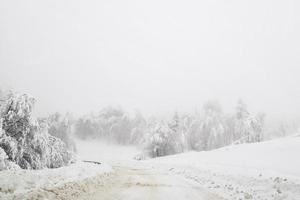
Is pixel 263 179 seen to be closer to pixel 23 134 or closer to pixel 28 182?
pixel 28 182

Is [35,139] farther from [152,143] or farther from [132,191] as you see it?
[152,143]

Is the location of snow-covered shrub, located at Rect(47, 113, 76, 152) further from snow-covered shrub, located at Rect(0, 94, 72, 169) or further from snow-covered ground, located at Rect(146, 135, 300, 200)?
snow-covered ground, located at Rect(146, 135, 300, 200)

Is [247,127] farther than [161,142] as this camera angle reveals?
Yes

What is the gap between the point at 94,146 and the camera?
9206 cm

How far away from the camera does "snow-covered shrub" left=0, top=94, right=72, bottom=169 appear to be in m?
20.0

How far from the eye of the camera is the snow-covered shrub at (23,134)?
65.5 feet


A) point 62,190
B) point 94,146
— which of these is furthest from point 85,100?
point 62,190

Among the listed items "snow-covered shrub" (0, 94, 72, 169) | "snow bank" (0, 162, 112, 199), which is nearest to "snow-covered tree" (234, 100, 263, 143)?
"snow-covered shrub" (0, 94, 72, 169)

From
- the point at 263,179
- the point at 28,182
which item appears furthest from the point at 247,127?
the point at 28,182

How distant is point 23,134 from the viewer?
67.8ft

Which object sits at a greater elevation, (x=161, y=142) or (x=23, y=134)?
→ (x=23, y=134)

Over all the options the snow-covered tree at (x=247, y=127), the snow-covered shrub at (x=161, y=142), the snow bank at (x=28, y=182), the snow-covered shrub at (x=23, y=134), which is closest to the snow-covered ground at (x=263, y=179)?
the snow bank at (x=28, y=182)

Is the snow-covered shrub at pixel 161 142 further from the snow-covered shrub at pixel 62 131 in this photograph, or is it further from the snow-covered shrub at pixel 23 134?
the snow-covered shrub at pixel 23 134

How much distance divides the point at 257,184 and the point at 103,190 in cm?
871
